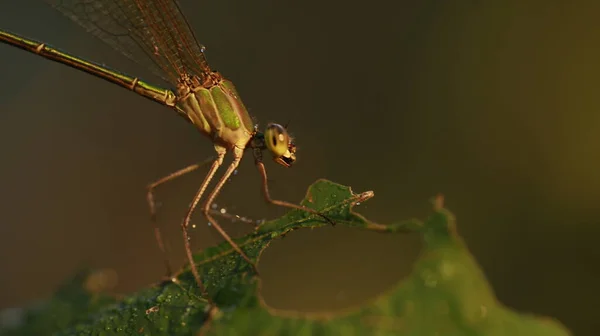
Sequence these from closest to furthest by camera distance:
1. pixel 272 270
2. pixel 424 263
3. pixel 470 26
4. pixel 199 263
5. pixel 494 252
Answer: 1. pixel 424 263
2. pixel 199 263
3. pixel 494 252
4. pixel 272 270
5. pixel 470 26

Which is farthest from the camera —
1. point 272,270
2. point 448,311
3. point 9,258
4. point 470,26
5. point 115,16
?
point 9,258

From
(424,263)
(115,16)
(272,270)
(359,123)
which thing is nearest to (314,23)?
(359,123)

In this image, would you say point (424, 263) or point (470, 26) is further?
point (470, 26)

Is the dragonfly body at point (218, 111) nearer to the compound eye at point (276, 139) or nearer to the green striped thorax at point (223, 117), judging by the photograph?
the green striped thorax at point (223, 117)

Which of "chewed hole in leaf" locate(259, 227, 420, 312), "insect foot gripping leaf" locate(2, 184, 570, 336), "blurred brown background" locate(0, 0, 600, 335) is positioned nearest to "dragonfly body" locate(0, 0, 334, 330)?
"blurred brown background" locate(0, 0, 600, 335)

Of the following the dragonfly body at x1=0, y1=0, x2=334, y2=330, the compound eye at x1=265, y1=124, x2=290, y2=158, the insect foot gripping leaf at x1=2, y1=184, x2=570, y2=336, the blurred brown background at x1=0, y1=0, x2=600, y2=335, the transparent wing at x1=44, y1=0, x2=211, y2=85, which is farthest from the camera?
the blurred brown background at x1=0, y1=0, x2=600, y2=335

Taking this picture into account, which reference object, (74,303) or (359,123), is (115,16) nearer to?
(74,303)

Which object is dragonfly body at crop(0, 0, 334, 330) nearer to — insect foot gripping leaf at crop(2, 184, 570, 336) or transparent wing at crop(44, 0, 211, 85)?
transparent wing at crop(44, 0, 211, 85)
